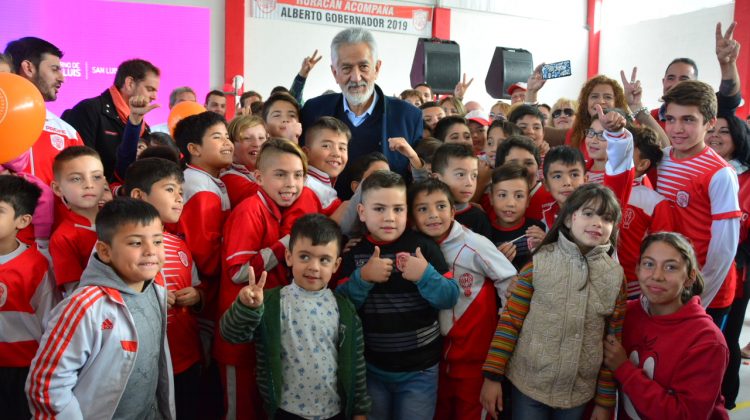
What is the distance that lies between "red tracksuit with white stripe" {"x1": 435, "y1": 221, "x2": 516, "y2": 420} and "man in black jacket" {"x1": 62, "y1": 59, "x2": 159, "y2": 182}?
203 cm

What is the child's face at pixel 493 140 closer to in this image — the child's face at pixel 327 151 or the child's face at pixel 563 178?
the child's face at pixel 563 178

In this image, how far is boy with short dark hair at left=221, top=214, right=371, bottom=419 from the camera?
1.82 m

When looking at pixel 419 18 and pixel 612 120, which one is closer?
pixel 612 120

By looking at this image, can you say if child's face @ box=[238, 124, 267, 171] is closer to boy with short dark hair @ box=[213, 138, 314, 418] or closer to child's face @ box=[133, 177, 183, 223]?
boy with short dark hair @ box=[213, 138, 314, 418]

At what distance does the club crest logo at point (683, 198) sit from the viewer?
237 cm

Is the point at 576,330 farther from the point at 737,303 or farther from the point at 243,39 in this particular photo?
the point at 243,39

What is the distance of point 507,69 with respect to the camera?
5785 mm

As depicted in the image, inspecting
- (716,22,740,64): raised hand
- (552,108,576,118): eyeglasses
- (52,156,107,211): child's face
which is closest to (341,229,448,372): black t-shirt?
(52,156,107,211): child's face

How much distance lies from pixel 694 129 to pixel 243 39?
784 cm

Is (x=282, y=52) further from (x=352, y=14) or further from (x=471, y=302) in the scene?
(x=471, y=302)

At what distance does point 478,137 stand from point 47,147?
8.24 ft

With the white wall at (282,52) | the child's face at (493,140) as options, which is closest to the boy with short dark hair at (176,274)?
the child's face at (493,140)

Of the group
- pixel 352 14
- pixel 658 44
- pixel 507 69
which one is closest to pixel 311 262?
pixel 507 69

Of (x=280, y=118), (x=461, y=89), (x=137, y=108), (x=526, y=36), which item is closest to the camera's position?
(x=137, y=108)
